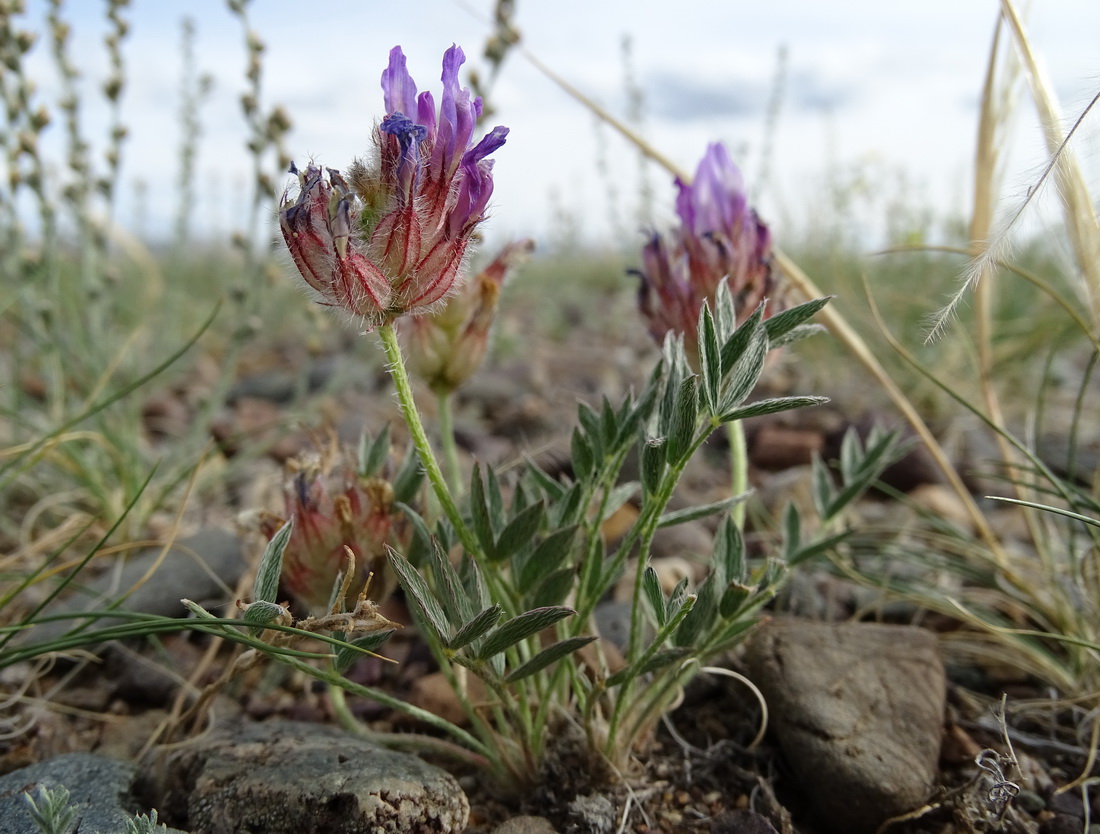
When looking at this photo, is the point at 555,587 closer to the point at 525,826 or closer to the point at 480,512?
the point at 480,512

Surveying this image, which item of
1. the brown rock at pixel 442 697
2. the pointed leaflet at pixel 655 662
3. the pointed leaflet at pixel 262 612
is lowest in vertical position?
the brown rock at pixel 442 697

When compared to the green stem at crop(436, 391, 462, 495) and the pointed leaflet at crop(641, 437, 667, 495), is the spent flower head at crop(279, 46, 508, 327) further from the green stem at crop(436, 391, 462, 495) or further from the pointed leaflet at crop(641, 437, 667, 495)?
the green stem at crop(436, 391, 462, 495)

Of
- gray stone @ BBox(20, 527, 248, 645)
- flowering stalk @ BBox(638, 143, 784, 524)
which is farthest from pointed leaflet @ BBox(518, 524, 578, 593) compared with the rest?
gray stone @ BBox(20, 527, 248, 645)

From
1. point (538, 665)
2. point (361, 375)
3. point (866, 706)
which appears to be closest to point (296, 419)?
Result: point (538, 665)

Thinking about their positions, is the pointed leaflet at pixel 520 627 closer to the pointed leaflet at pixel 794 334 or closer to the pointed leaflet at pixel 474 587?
the pointed leaflet at pixel 474 587

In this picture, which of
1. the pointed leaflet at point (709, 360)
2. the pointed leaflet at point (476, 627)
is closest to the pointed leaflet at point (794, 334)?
the pointed leaflet at point (709, 360)

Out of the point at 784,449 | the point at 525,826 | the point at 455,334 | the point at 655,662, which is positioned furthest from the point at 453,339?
the point at 784,449

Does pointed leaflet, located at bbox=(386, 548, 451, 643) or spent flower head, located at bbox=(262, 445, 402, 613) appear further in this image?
spent flower head, located at bbox=(262, 445, 402, 613)
